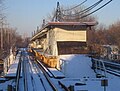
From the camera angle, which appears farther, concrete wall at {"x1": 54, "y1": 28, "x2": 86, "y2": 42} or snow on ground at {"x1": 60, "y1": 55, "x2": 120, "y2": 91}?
concrete wall at {"x1": 54, "y1": 28, "x2": 86, "y2": 42}

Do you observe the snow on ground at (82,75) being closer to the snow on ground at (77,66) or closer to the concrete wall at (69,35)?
the snow on ground at (77,66)

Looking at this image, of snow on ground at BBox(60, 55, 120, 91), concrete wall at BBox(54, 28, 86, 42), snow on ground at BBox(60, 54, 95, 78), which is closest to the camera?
snow on ground at BBox(60, 55, 120, 91)

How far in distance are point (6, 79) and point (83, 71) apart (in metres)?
7.55

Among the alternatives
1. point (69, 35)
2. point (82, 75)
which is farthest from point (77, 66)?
point (69, 35)

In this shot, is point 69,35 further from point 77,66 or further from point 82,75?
point 82,75

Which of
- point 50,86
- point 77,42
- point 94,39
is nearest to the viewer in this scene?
point 50,86

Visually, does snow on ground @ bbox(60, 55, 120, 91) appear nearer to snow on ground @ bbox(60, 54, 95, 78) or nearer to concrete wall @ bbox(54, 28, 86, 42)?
snow on ground @ bbox(60, 54, 95, 78)

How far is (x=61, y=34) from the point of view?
3303 cm

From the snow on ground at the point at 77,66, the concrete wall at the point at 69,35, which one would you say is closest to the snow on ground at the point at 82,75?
the snow on ground at the point at 77,66

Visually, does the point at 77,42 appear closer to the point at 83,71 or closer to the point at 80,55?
the point at 80,55

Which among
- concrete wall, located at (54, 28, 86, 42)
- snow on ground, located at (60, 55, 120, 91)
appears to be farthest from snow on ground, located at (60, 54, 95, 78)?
concrete wall, located at (54, 28, 86, 42)

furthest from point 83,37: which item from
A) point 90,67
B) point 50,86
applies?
point 50,86

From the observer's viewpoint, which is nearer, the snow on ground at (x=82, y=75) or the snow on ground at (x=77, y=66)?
the snow on ground at (x=82, y=75)

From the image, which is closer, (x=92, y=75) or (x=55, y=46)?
(x=92, y=75)
